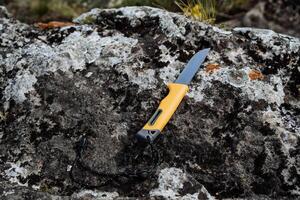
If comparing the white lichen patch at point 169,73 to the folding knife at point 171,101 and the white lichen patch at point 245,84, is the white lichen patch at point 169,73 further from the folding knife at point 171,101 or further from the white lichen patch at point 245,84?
the white lichen patch at point 245,84

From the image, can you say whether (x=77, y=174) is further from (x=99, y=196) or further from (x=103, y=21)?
(x=103, y=21)

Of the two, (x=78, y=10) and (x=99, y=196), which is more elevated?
(x=99, y=196)

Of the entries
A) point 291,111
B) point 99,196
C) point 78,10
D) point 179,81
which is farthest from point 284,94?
point 78,10

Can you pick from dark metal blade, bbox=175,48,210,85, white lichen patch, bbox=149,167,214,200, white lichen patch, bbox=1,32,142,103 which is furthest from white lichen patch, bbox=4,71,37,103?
white lichen patch, bbox=149,167,214,200

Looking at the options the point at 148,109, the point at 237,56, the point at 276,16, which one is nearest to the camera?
the point at 148,109

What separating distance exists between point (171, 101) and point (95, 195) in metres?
0.81

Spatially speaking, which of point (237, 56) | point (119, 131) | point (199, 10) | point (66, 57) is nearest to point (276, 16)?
point (199, 10)

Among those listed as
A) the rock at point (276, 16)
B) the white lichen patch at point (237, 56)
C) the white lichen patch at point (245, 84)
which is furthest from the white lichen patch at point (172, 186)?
the rock at point (276, 16)

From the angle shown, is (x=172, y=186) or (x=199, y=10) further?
(x=199, y=10)

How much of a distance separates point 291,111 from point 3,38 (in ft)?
7.63

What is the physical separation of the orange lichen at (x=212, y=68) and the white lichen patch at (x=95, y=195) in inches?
45.7

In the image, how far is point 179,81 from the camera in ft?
11.3

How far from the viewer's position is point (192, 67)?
3520 mm

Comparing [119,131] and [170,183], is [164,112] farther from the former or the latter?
[170,183]
